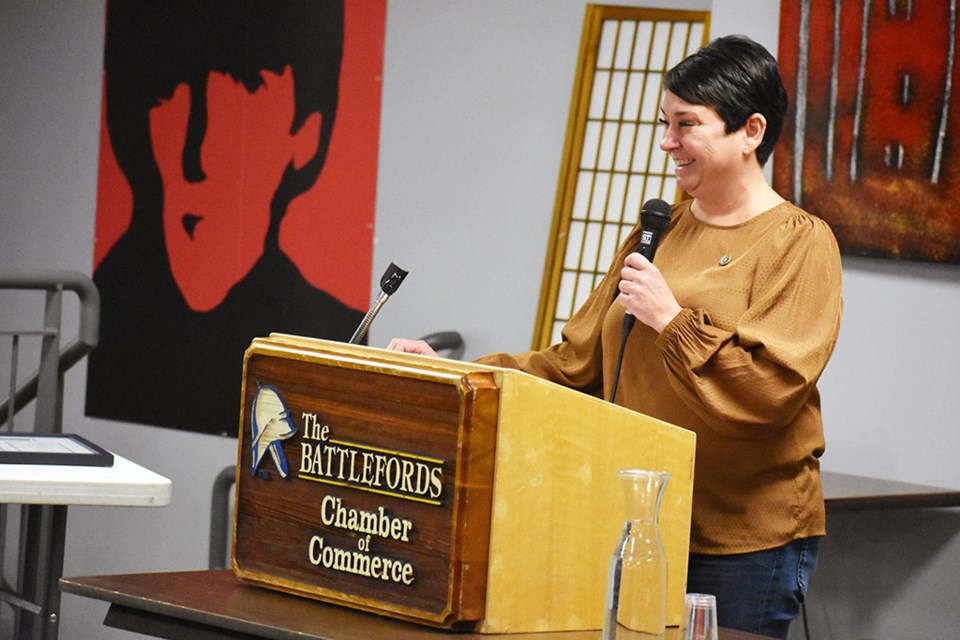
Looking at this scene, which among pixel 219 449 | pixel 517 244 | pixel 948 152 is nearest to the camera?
pixel 948 152

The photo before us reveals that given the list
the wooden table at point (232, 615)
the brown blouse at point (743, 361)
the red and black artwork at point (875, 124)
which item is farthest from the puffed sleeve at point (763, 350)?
the red and black artwork at point (875, 124)

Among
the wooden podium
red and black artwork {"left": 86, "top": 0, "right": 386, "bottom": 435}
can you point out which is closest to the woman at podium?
the wooden podium

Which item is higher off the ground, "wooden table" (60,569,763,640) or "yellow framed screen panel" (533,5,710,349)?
"yellow framed screen panel" (533,5,710,349)

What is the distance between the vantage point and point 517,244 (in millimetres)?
4543

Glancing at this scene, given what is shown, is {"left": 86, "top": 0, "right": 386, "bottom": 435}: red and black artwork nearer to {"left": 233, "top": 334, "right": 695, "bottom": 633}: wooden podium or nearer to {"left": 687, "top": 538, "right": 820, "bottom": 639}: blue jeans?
{"left": 687, "top": 538, "right": 820, "bottom": 639}: blue jeans

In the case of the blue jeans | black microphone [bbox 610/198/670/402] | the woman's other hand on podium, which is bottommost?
the blue jeans

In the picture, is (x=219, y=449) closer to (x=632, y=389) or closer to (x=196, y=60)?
(x=196, y=60)

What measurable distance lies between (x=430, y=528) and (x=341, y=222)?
3495mm

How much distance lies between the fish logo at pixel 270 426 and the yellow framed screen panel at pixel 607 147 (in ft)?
8.32

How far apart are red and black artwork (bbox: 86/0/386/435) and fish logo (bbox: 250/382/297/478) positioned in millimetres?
3157

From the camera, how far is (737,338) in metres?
1.85

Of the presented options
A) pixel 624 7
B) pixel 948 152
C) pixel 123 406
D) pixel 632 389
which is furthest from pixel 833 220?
pixel 123 406

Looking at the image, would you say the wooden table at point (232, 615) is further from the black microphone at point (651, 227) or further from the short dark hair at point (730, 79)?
the short dark hair at point (730, 79)

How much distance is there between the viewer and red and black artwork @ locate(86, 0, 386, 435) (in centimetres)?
493
